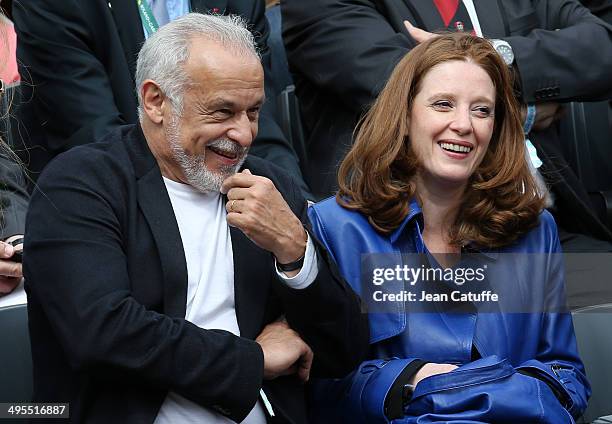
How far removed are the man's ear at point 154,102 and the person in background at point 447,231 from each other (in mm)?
619

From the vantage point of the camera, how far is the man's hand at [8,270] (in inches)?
125

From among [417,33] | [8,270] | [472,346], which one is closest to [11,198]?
[8,270]

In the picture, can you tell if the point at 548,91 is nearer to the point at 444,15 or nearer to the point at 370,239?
the point at 444,15

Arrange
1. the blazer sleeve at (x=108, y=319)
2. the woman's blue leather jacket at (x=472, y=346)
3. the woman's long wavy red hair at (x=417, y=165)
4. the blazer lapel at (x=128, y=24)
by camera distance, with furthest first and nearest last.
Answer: the blazer lapel at (x=128, y=24) → the woman's long wavy red hair at (x=417, y=165) → the woman's blue leather jacket at (x=472, y=346) → the blazer sleeve at (x=108, y=319)

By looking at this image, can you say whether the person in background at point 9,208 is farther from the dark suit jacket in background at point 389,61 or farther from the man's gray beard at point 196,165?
the dark suit jacket in background at point 389,61

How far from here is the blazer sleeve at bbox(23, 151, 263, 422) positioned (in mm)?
2604

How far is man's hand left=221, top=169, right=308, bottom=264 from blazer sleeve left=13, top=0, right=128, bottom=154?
4.25 ft

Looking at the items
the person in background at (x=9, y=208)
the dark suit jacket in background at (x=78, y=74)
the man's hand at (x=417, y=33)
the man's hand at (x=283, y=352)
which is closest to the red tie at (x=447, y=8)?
the man's hand at (x=417, y=33)

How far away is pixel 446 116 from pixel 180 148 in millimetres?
909

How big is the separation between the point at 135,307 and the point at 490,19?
2422 mm

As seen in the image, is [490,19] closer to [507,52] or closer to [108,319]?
[507,52]

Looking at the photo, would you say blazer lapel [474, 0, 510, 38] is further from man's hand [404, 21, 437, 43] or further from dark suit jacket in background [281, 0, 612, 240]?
man's hand [404, 21, 437, 43]

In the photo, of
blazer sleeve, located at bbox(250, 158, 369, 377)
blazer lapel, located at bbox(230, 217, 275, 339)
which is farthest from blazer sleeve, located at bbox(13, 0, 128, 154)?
blazer sleeve, located at bbox(250, 158, 369, 377)

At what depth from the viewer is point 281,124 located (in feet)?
15.9
